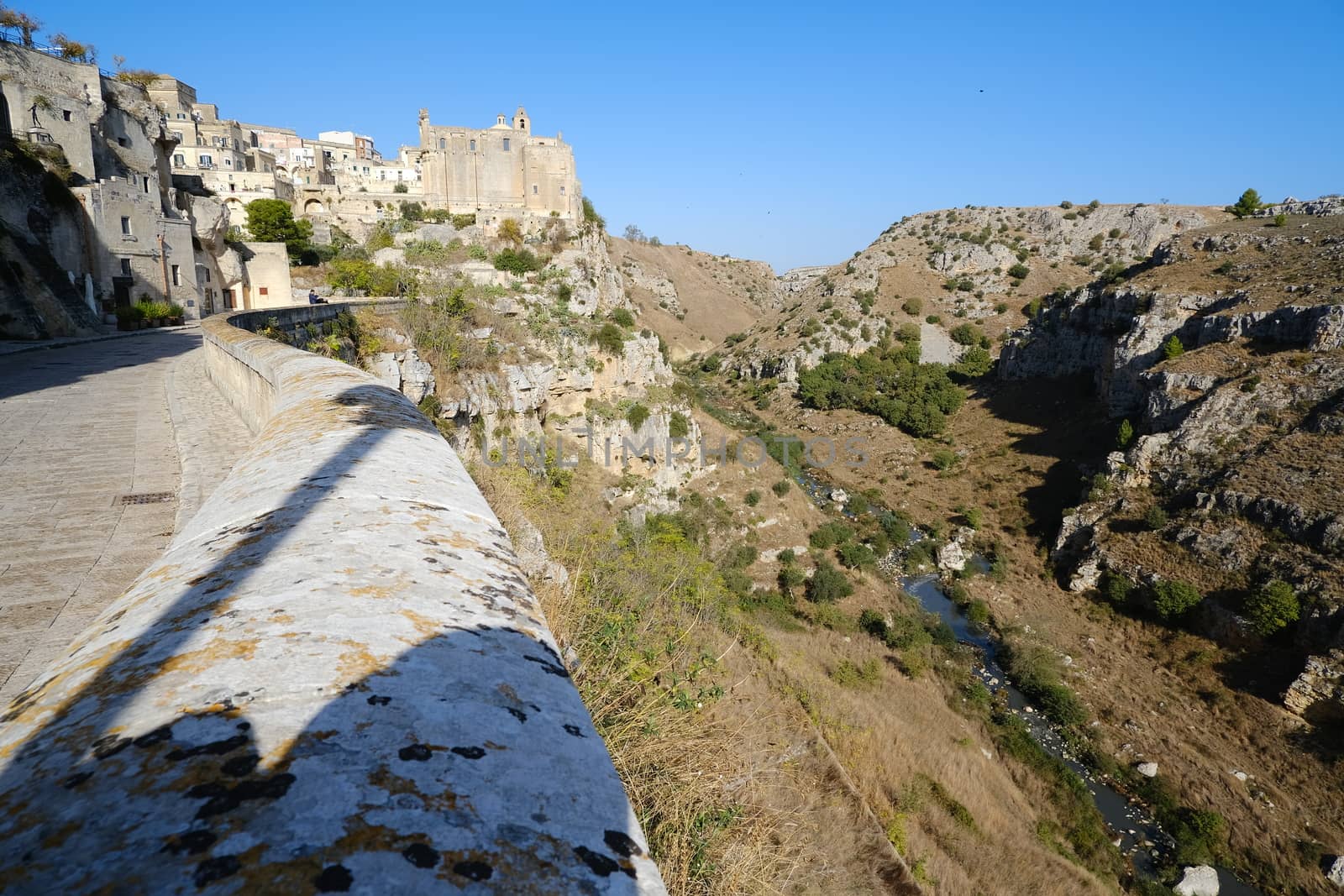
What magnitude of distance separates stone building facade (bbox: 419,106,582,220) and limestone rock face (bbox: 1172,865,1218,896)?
4549 centimetres

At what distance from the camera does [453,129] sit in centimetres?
4422

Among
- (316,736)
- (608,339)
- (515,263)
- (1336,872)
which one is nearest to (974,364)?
(608,339)

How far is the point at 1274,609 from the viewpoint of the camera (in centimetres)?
2295

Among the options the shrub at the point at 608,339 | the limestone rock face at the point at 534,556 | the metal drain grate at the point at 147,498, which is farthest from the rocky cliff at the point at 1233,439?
the metal drain grate at the point at 147,498

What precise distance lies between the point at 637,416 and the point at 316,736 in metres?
29.9

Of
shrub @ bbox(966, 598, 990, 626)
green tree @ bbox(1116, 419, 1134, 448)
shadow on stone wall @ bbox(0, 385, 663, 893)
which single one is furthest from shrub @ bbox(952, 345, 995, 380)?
shadow on stone wall @ bbox(0, 385, 663, 893)

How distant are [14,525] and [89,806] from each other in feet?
14.9

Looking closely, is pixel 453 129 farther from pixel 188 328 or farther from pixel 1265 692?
pixel 1265 692

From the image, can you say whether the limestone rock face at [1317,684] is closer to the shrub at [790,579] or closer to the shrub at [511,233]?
the shrub at [790,579]

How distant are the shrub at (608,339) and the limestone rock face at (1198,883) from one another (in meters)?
26.5

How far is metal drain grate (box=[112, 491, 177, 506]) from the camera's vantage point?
460 centimetres

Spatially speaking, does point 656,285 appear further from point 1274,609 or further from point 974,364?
point 1274,609

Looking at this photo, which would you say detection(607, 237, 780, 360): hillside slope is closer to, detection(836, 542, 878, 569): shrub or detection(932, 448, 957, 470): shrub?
detection(932, 448, 957, 470): shrub

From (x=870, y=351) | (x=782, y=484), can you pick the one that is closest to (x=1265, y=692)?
(x=782, y=484)
